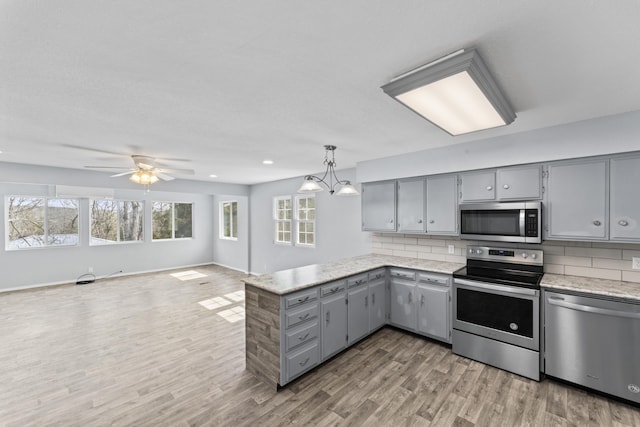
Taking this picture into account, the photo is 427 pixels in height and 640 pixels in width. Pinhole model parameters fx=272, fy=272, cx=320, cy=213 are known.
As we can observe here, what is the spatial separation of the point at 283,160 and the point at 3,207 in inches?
251

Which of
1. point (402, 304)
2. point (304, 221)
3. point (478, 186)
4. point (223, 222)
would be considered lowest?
point (402, 304)

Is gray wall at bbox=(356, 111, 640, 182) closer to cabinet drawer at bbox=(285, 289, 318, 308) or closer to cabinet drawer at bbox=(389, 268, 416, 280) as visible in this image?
cabinet drawer at bbox=(389, 268, 416, 280)

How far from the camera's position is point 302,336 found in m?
2.61

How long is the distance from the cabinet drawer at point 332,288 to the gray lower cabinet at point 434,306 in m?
1.09

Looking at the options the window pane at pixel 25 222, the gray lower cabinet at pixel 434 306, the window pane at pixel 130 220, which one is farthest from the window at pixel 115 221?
the gray lower cabinet at pixel 434 306

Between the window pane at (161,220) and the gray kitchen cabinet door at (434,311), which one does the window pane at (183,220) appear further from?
the gray kitchen cabinet door at (434,311)

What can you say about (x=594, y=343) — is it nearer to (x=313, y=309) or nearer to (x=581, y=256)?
(x=581, y=256)

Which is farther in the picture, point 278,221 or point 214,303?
point 278,221

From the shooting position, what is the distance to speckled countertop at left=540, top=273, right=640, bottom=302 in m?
2.26

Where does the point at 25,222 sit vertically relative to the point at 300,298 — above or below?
above

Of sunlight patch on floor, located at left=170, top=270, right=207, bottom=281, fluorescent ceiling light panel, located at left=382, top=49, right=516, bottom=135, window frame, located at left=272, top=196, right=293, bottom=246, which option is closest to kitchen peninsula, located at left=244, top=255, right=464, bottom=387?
fluorescent ceiling light panel, located at left=382, top=49, right=516, bottom=135

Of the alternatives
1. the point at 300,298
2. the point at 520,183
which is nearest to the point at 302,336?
the point at 300,298

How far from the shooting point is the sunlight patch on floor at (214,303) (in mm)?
4840

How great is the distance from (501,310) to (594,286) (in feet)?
2.56
